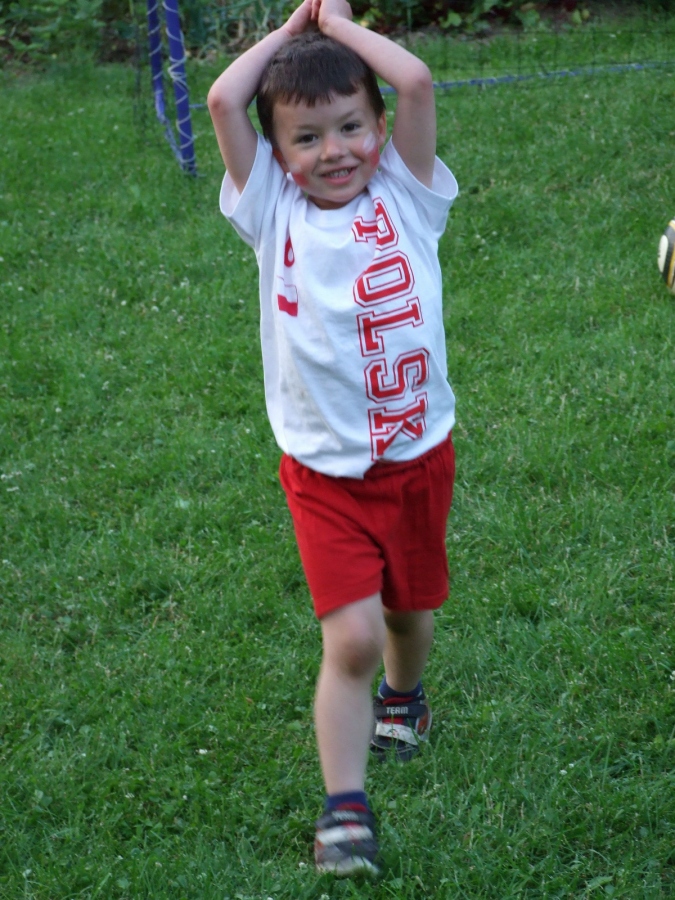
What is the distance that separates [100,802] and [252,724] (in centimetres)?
43

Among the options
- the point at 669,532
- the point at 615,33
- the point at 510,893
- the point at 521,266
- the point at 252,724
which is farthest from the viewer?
the point at 615,33

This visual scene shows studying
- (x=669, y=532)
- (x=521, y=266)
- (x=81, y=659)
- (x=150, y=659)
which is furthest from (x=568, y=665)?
(x=521, y=266)

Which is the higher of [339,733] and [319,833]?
[339,733]

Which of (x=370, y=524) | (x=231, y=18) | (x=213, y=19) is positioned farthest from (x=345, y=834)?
(x=213, y=19)

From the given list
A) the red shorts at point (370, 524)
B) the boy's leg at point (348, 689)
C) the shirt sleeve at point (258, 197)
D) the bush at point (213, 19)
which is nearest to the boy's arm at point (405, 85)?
the shirt sleeve at point (258, 197)

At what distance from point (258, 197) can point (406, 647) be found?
1.13 m

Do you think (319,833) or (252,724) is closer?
(319,833)

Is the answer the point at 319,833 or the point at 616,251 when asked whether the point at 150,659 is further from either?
the point at 616,251

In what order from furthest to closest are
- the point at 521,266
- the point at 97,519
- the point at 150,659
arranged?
the point at 521,266
the point at 97,519
the point at 150,659

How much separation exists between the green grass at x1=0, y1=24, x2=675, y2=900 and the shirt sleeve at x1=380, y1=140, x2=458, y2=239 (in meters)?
1.25

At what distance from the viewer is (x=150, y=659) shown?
3.15 meters

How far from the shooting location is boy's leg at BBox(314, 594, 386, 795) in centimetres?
235

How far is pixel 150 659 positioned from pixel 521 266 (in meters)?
2.97

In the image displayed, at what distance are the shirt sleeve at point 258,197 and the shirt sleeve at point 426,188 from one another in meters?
0.24
